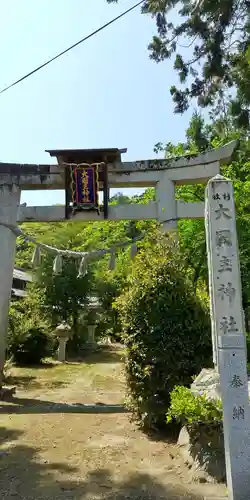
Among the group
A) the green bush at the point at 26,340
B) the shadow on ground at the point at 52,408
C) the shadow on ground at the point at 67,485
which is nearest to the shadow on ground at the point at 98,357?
the green bush at the point at 26,340

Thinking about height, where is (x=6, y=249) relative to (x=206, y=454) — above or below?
above

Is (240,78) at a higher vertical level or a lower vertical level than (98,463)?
higher

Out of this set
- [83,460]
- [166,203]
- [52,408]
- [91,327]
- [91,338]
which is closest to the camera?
[83,460]

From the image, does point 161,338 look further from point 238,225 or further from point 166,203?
point 238,225

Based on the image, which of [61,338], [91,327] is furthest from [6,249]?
[91,327]

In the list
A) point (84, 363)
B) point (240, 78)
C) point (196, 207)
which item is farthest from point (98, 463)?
point (84, 363)

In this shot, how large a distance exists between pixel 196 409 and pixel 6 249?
6301 millimetres

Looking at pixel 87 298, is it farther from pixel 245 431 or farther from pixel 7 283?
pixel 245 431

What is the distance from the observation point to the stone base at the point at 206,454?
451 cm

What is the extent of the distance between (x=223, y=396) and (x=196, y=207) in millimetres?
6144

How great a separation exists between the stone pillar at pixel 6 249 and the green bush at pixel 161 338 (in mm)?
3945

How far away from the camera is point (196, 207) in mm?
9516

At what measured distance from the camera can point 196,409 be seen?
4820 millimetres

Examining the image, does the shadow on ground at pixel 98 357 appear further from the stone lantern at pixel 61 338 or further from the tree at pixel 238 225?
the tree at pixel 238 225
